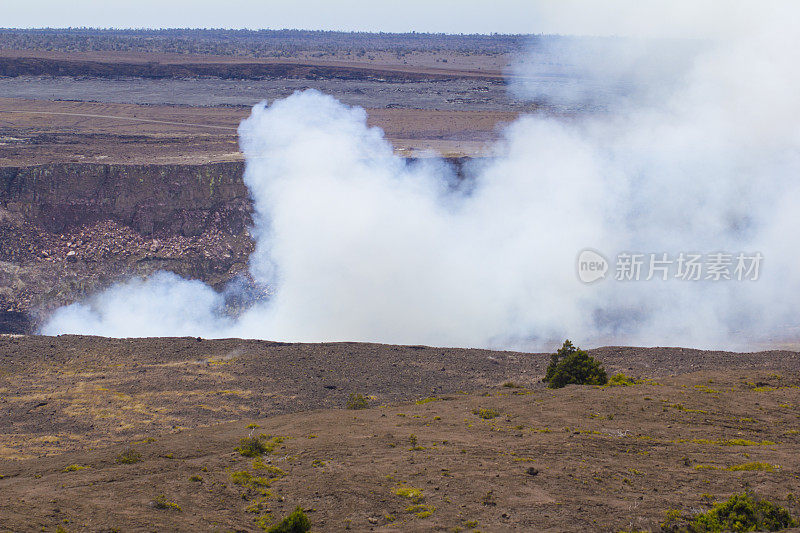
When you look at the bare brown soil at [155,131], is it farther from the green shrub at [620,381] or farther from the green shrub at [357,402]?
the green shrub at [357,402]

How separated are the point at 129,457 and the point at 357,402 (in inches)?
337

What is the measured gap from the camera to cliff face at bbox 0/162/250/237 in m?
48.3

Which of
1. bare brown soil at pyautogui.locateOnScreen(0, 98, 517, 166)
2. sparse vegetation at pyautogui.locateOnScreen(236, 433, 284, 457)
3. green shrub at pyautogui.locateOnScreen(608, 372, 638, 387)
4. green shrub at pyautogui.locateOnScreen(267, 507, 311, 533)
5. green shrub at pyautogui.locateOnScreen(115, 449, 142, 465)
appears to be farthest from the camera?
bare brown soil at pyautogui.locateOnScreen(0, 98, 517, 166)

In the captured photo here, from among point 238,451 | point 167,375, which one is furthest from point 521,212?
point 238,451

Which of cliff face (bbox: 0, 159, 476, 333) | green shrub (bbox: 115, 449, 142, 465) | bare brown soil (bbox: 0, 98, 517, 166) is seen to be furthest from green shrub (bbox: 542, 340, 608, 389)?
bare brown soil (bbox: 0, 98, 517, 166)

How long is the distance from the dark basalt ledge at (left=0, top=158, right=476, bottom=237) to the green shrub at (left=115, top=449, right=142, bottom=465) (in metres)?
29.8

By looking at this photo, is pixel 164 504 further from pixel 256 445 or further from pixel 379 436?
pixel 379 436

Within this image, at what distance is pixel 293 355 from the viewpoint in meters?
32.0

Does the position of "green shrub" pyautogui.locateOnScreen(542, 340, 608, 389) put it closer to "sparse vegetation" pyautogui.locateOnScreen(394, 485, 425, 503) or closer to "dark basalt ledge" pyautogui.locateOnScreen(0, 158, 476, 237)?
"sparse vegetation" pyautogui.locateOnScreen(394, 485, 425, 503)

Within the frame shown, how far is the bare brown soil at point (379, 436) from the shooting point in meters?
17.2

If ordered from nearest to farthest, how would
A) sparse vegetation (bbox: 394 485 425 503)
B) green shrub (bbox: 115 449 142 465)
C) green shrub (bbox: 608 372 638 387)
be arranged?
sparse vegetation (bbox: 394 485 425 503), green shrub (bbox: 115 449 142 465), green shrub (bbox: 608 372 638 387)

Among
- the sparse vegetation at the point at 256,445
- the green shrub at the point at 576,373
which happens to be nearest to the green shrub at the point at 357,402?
the sparse vegetation at the point at 256,445

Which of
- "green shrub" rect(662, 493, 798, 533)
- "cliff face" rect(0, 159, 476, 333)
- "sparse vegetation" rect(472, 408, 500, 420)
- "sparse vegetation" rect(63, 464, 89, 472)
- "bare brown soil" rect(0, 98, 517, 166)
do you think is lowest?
→ "sparse vegetation" rect(63, 464, 89, 472)

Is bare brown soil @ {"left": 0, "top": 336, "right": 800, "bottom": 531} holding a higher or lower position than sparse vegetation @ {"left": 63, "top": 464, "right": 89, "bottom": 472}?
higher
